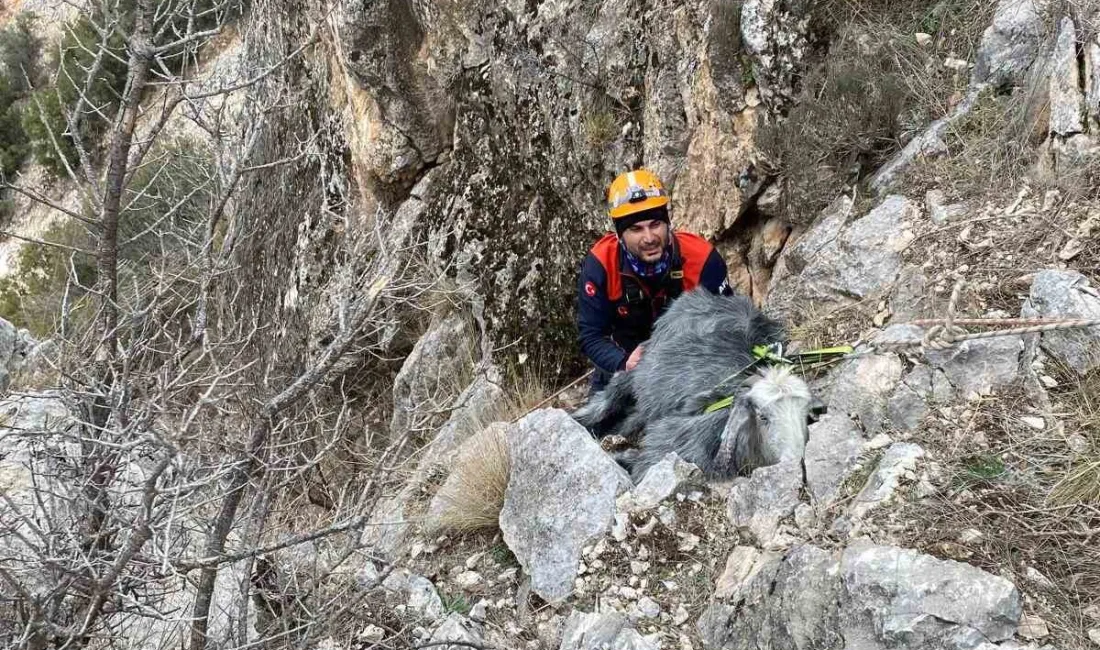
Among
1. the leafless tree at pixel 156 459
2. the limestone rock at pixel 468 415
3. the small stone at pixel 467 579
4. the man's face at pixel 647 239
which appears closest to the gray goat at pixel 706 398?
the man's face at pixel 647 239

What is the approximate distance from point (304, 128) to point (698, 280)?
181 inches

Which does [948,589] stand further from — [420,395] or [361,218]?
[361,218]

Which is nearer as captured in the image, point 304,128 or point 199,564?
point 199,564

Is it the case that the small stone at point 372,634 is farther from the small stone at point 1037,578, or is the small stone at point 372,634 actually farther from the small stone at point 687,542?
the small stone at point 1037,578

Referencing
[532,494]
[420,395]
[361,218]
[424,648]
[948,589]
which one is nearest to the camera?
[948,589]

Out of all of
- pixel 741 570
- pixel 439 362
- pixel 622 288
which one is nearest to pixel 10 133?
pixel 439 362

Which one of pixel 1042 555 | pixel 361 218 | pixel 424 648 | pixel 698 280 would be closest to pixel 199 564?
pixel 424 648

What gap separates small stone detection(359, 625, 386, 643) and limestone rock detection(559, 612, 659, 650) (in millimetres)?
765

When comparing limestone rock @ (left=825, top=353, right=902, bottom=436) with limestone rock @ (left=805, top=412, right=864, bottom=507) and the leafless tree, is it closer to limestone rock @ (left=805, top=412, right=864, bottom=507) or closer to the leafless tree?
limestone rock @ (left=805, top=412, right=864, bottom=507)

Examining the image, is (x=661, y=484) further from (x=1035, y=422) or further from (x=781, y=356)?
(x=1035, y=422)

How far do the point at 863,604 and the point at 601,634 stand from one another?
906mm

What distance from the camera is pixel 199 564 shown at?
91.0 inches

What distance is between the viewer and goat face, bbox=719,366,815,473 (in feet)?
10.1

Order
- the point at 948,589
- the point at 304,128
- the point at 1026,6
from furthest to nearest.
→ the point at 304,128, the point at 1026,6, the point at 948,589
